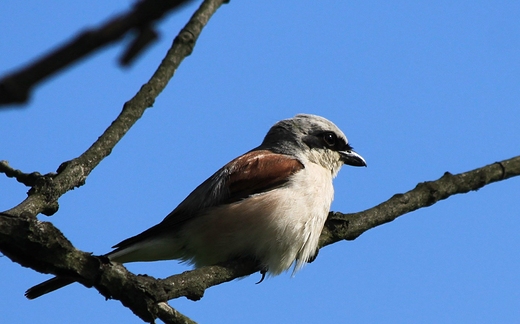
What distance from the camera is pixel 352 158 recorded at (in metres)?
6.66

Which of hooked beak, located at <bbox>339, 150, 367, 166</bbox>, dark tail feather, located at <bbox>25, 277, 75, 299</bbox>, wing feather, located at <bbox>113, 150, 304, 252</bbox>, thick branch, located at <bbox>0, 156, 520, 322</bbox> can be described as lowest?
thick branch, located at <bbox>0, 156, 520, 322</bbox>

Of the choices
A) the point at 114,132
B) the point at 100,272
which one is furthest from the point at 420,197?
the point at 100,272

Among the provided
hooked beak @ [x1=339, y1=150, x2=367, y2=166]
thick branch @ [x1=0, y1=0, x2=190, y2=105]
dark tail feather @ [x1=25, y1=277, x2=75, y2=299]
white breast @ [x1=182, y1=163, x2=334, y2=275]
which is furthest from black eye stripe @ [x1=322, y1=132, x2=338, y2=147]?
thick branch @ [x1=0, y1=0, x2=190, y2=105]

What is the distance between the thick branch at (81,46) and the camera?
77cm

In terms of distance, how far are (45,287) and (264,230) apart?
6.13 ft

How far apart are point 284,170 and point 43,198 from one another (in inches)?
112

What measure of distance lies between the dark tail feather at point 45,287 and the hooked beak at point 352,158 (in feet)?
11.4

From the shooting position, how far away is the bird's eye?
261 inches

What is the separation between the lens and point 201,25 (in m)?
2.95

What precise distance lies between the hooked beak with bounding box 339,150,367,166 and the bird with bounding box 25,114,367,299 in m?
0.60

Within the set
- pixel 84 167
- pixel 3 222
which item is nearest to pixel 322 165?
pixel 84 167

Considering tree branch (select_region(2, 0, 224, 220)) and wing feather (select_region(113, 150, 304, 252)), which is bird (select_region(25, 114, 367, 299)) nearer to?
wing feather (select_region(113, 150, 304, 252))

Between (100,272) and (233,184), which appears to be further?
(233,184)

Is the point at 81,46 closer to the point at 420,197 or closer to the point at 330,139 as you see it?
the point at 420,197
